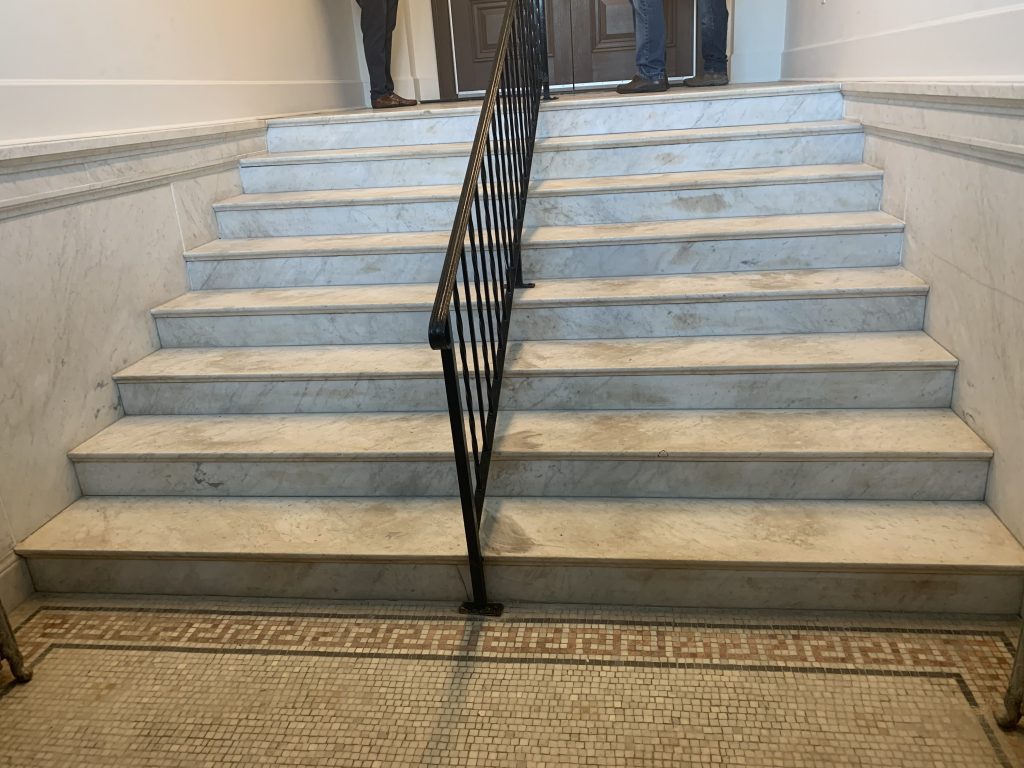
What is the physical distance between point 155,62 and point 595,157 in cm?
192

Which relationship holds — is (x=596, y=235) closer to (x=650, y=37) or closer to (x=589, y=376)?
(x=589, y=376)

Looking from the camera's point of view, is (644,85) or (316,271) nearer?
(316,271)

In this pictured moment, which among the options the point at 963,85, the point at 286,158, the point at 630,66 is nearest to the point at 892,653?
the point at 963,85

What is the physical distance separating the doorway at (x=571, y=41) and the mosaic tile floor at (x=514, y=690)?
424 cm

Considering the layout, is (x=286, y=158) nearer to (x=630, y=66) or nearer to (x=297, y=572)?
(x=297, y=572)

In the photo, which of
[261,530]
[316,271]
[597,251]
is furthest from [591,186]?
[261,530]

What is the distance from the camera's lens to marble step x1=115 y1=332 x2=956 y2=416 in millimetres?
2287

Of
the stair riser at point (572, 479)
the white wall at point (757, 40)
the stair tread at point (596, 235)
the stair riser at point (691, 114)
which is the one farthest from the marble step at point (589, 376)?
the white wall at point (757, 40)

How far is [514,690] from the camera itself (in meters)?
1.79

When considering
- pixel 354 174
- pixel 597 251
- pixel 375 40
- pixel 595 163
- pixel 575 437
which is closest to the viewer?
pixel 575 437

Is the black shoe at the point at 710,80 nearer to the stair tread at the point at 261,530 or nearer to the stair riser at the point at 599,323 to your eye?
the stair riser at the point at 599,323

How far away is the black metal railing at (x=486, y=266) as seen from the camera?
1.86 metres

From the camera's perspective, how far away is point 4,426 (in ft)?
7.13

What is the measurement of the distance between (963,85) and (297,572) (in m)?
2.35
